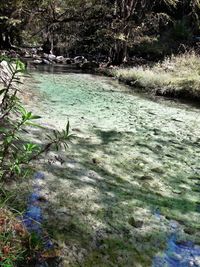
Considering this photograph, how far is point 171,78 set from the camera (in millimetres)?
15055

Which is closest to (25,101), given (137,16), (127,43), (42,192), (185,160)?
(185,160)

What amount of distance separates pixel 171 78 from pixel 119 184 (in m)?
10.5

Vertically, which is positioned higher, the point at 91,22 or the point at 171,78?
Result: the point at 91,22

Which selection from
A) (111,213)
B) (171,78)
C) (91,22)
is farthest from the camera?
(91,22)

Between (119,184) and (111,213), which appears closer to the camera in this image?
(111,213)

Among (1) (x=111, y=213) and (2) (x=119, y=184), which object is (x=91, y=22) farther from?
(1) (x=111, y=213)

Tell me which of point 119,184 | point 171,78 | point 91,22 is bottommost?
point 171,78

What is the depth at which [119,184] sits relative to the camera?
518cm

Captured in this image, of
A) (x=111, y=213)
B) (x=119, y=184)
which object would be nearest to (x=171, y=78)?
(x=119, y=184)

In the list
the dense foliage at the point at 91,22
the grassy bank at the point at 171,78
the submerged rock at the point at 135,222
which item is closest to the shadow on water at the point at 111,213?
the submerged rock at the point at 135,222

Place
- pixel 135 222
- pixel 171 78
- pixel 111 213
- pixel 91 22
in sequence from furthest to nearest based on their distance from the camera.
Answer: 1. pixel 91 22
2. pixel 171 78
3. pixel 111 213
4. pixel 135 222

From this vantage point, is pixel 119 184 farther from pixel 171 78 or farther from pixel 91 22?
pixel 91 22

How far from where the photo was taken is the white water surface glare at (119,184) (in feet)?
12.2

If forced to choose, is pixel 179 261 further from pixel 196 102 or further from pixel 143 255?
pixel 196 102
